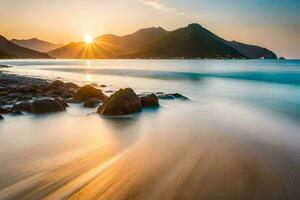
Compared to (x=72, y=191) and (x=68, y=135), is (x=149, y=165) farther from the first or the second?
(x=68, y=135)

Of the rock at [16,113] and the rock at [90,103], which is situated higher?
the rock at [16,113]

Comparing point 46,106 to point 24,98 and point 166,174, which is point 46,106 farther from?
point 166,174

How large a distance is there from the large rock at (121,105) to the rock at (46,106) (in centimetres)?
193

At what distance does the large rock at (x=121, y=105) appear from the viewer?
45.6 feet

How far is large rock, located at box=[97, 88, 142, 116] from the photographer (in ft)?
45.6

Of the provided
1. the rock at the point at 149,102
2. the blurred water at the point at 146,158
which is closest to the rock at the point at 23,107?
the blurred water at the point at 146,158

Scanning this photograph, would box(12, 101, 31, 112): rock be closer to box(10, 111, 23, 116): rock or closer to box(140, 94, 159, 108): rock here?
box(10, 111, 23, 116): rock

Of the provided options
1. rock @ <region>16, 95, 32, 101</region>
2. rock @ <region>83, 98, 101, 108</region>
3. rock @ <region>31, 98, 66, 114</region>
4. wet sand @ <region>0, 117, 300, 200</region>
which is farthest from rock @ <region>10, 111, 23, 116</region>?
wet sand @ <region>0, 117, 300, 200</region>

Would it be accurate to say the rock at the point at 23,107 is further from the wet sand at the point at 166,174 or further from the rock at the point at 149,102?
the wet sand at the point at 166,174

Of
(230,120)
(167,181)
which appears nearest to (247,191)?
(167,181)

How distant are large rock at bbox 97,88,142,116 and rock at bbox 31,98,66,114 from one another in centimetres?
193

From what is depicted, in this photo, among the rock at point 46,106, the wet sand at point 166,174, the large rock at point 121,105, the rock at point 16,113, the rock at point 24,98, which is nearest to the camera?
the wet sand at point 166,174

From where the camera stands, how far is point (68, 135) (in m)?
10.6

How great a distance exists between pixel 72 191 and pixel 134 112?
8717mm
